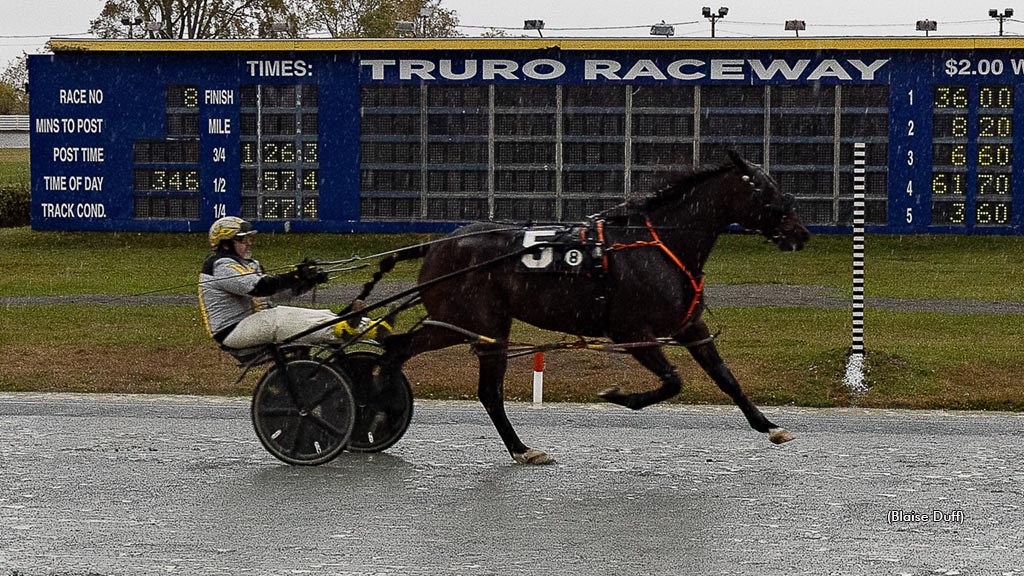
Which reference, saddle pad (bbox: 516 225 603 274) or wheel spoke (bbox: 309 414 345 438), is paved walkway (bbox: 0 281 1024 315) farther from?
wheel spoke (bbox: 309 414 345 438)

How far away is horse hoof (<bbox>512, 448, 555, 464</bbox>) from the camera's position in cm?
938

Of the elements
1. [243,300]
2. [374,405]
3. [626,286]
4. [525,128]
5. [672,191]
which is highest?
[525,128]

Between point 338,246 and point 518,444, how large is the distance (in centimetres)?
A: 1532

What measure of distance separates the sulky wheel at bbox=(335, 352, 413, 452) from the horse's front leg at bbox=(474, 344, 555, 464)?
0.49m

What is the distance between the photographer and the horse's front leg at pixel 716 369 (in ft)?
30.9

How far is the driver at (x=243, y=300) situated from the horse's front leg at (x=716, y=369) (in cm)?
207

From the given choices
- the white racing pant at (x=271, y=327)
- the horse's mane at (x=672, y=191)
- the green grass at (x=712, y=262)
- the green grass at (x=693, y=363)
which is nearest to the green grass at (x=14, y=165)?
the green grass at (x=712, y=262)

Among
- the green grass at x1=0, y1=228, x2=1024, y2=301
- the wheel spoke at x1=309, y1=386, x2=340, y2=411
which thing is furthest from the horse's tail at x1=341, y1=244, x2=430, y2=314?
the green grass at x1=0, y1=228, x2=1024, y2=301

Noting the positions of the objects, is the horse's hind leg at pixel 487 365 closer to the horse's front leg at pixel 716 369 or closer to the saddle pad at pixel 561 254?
the saddle pad at pixel 561 254

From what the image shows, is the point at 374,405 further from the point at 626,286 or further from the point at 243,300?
the point at 626,286

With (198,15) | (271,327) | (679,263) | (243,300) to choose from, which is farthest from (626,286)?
(198,15)

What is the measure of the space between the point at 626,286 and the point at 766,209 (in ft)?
3.45

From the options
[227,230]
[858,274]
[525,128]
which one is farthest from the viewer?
[525,128]

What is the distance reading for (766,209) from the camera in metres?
9.73
